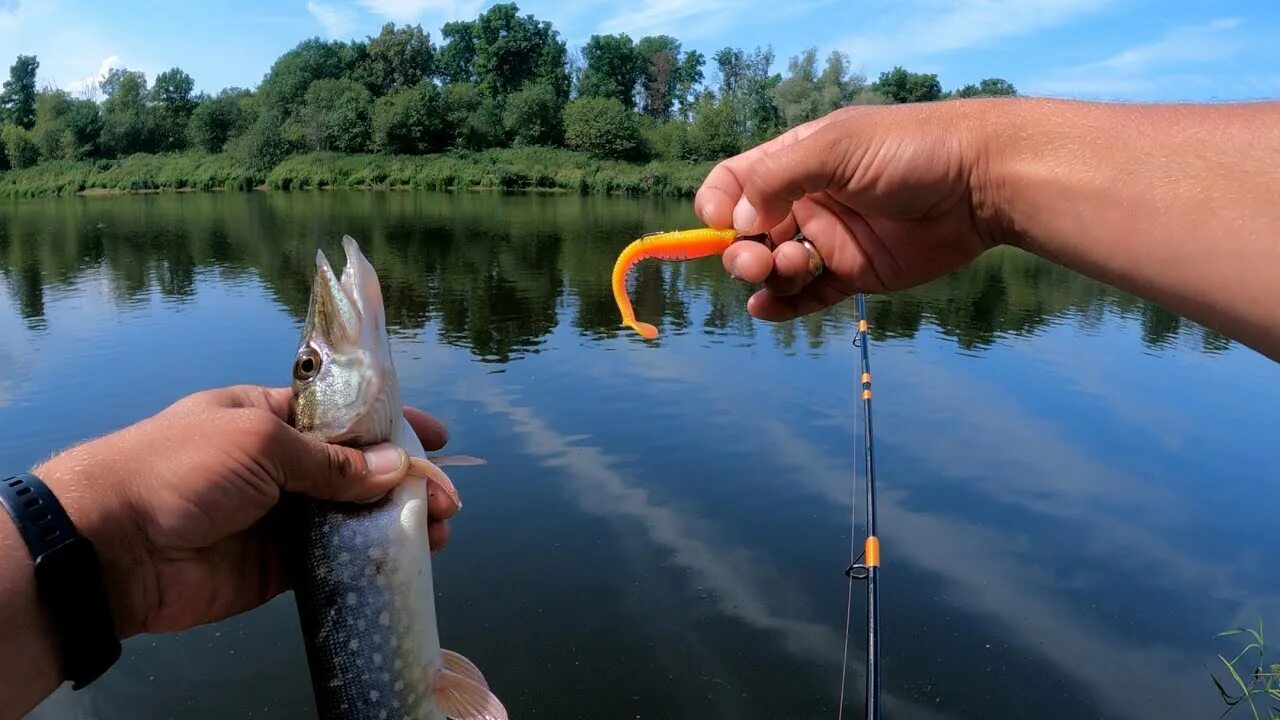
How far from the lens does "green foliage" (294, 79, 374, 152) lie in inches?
3081

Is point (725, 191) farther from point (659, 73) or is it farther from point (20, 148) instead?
point (659, 73)

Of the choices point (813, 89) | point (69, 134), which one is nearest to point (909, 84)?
point (813, 89)

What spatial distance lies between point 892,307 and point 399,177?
5791cm

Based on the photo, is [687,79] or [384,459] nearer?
[384,459]

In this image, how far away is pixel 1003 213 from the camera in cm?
262

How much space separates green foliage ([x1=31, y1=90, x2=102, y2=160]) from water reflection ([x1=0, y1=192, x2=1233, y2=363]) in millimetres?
37504

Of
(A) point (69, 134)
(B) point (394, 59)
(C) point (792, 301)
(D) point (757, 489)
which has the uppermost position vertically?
(B) point (394, 59)

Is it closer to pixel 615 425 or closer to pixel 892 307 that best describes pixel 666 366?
pixel 615 425

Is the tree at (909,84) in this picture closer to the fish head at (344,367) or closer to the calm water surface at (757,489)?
the calm water surface at (757,489)

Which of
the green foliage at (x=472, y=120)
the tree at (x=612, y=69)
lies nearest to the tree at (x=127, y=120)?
the green foliage at (x=472, y=120)

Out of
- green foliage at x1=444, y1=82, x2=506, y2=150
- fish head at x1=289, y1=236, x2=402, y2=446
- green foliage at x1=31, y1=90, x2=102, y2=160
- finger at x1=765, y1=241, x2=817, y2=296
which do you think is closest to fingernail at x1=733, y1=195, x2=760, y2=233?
finger at x1=765, y1=241, x2=817, y2=296

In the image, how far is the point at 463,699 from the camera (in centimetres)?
282

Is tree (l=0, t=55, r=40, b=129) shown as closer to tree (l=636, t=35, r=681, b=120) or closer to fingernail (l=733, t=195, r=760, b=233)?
tree (l=636, t=35, r=681, b=120)

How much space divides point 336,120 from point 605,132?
24.5 metres
